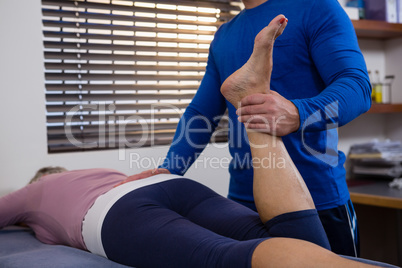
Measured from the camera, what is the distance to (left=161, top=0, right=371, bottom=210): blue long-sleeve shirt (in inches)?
43.7

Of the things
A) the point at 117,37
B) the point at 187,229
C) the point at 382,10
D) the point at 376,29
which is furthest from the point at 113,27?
the point at 382,10

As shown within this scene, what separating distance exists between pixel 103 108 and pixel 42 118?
1.02ft

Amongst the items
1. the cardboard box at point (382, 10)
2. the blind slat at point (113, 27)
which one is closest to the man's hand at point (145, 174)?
the blind slat at point (113, 27)

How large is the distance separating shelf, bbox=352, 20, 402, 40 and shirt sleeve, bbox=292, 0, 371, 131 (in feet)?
4.67

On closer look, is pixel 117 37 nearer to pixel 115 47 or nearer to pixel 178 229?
pixel 115 47

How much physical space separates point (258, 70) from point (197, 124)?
516 mm

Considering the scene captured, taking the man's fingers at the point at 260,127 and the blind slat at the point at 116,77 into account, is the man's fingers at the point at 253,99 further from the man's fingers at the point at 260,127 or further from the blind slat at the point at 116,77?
the blind slat at the point at 116,77

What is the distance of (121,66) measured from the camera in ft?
7.34

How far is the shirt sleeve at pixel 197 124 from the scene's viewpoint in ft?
5.08

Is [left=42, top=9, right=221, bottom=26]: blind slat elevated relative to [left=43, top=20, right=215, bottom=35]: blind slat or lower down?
elevated

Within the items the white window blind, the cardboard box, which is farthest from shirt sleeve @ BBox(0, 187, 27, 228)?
the cardboard box

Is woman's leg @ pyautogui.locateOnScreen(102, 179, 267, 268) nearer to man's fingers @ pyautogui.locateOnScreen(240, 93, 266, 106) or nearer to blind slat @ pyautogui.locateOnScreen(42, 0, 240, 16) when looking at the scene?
man's fingers @ pyautogui.locateOnScreen(240, 93, 266, 106)

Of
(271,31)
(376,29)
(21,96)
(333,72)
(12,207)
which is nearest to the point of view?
(271,31)

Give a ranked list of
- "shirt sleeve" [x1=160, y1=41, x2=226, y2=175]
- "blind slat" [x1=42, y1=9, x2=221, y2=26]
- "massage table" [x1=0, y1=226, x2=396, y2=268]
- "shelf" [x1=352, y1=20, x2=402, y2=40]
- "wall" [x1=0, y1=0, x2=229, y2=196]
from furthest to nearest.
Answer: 1. "shelf" [x1=352, y1=20, x2=402, y2=40]
2. "blind slat" [x1=42, y1=9, x2=221, y2=26]
3. "wall" [x1=0, y1=0, x2=229, y2=196]
4. "shirt sleeve" [x1=160, y1=41, x2=226, y2=175]
5. "massage table" [x1=0, y1=226, x2=396, y2=268]
